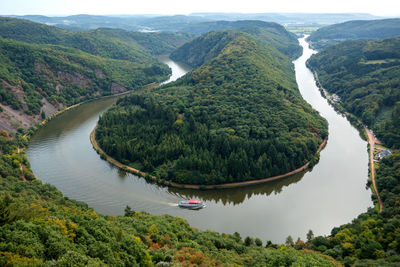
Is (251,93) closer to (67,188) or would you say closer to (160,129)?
(160,129)

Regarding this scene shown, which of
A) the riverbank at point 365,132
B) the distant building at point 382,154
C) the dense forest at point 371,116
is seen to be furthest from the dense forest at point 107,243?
the distant building at point 382,154

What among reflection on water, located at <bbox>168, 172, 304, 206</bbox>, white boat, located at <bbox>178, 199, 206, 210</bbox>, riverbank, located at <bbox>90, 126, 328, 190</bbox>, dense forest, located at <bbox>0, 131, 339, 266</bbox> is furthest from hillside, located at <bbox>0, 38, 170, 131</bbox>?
white boat, located at <bbox>178, 199, 206, 210</bbox>

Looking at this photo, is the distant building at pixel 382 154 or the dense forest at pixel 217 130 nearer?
the dense forest at pixel 217 130

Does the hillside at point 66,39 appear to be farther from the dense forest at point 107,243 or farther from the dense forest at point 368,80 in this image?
the dense forest at point 107,243

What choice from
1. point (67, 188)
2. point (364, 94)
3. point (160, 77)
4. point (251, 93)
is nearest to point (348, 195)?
point (251, 93)

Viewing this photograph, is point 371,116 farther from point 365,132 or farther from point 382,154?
point 382,154

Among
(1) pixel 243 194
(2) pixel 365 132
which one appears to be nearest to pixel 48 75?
(1) pixel 243 194
